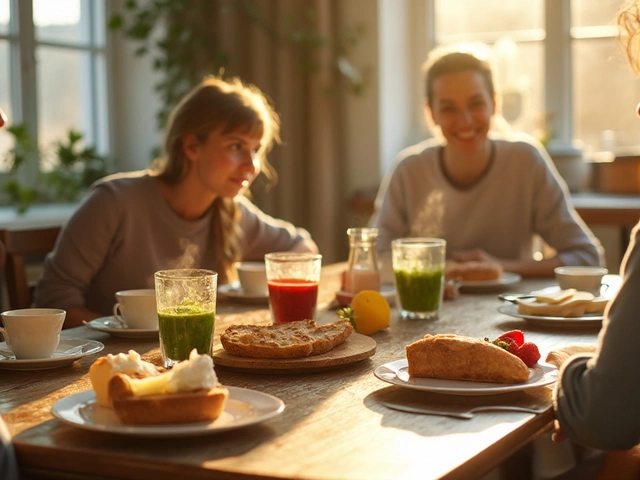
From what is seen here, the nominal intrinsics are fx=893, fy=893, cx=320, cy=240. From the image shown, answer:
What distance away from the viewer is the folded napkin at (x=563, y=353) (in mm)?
1424

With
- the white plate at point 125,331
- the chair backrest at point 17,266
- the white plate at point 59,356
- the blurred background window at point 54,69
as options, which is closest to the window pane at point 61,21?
the blurred background window at point 54,69

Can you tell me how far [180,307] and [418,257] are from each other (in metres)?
0.63

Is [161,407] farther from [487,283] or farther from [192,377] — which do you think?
[487,283]

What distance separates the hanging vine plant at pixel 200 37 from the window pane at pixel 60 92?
0.31 meters

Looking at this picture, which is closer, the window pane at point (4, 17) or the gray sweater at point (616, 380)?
the gray sweater at point (616, 380)

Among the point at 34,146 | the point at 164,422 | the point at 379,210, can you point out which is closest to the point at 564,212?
the point at 379,210

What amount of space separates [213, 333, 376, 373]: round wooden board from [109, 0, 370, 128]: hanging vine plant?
265cm

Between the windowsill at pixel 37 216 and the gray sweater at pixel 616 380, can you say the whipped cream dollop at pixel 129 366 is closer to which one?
the gray sweater at pixel 616 380

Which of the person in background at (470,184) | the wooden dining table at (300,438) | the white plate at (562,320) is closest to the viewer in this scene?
the wooden dining table at (300,438)

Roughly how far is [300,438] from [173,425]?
154 millimetres

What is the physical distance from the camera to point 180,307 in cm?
144

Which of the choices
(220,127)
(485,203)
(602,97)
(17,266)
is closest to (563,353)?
(220,127)

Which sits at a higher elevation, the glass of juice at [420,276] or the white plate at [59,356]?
the glass of juice at [420,276]

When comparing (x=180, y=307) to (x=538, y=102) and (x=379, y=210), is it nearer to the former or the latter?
(x=379, y=210)
